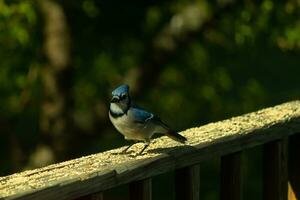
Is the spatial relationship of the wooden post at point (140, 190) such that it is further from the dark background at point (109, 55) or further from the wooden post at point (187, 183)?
the dark background at point (109, 55)

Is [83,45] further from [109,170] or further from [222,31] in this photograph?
[109,170]

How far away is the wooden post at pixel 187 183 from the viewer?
2832mm

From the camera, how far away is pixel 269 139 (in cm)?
324

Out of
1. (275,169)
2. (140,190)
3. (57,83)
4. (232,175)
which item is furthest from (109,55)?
(140,190)

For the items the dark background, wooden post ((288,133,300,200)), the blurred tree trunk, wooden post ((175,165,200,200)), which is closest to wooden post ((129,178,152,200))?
wooden post ((175,165,200,200))

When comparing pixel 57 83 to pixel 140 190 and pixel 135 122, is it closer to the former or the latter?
pixel 135 122

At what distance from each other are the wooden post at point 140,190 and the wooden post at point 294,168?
109 centimetres

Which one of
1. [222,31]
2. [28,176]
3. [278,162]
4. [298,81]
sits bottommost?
[28,176]

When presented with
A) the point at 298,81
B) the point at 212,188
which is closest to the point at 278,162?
the point at 212,188

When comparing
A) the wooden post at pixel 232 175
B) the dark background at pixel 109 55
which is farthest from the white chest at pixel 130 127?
the dark background at pixel 109 55

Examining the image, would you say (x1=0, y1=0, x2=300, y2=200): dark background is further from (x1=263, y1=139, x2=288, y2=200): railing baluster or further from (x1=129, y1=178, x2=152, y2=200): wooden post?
(x1=129, y1=178, x2=152, y2=200): wooden post

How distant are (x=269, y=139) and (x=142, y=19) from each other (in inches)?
230

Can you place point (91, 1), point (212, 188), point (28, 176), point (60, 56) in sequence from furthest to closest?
point (212, 188), point (60, 56), point (91, 1), point (28, 176)

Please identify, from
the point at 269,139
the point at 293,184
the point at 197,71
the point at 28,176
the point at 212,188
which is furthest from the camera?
the point at 212,188
